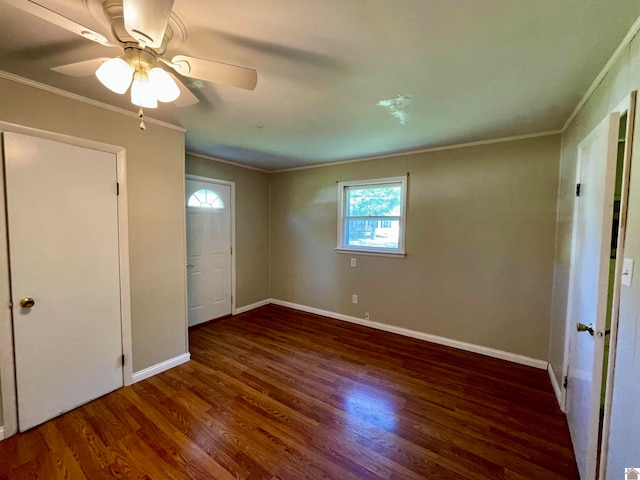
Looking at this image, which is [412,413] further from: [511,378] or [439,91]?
[439,91]

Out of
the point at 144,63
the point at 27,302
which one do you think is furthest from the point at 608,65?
the point at 27,302

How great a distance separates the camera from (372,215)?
12.5 ft

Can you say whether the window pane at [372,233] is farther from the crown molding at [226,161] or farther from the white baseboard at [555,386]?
the white baseboard at [555,386]

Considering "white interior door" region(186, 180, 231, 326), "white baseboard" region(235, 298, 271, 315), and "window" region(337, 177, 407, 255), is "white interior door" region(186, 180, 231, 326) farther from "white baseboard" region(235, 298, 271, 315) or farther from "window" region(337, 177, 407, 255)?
"window" region(337, 177, 407, 255)

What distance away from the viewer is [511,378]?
8.45 feet

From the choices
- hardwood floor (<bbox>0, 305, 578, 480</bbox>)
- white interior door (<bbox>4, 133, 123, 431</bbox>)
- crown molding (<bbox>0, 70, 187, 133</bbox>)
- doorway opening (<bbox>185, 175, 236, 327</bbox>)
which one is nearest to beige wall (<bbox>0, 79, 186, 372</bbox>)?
crown molding (<bbox>0, 70, 187, 133</bbox>)

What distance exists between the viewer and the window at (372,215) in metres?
3.58

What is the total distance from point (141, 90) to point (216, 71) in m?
0.37

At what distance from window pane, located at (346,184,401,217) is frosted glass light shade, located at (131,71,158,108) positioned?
2.93 m

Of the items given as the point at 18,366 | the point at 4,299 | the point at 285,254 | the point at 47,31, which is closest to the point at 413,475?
the point at 18,366

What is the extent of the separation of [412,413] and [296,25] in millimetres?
2616

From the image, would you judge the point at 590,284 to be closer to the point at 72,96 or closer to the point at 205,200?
the point at 72,96

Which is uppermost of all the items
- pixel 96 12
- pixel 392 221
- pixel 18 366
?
pixel 96 12

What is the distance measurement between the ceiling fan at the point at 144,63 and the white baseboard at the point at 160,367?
7.75ft
